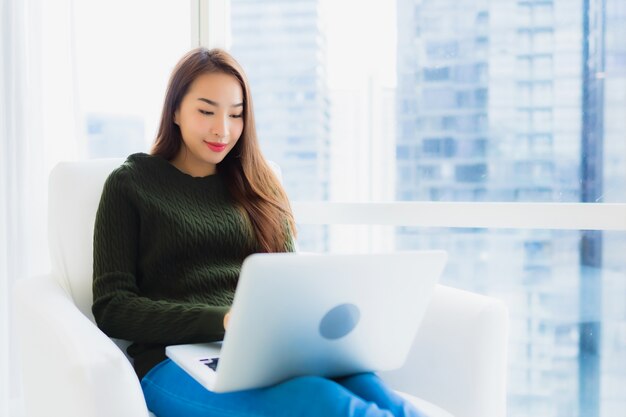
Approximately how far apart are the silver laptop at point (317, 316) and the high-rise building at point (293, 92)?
1272 mm

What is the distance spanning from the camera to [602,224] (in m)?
1.85

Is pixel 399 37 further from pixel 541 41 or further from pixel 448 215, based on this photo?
pixel 448 215

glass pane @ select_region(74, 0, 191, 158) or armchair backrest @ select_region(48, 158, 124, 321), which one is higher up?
glass pane @ select_region(74, 0, 191, 158)

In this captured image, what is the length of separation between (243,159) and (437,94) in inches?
29.5

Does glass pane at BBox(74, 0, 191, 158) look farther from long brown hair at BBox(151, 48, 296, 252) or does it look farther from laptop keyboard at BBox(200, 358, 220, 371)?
laptop keyboard at BBox(200, 358, 220, 371)

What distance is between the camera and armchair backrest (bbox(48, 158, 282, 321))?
5.16ft

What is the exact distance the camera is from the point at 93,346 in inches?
46.7

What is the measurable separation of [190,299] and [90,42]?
1260 mm

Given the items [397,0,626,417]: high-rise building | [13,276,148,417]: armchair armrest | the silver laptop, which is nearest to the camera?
the silver laptop

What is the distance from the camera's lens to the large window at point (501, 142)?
2002mm

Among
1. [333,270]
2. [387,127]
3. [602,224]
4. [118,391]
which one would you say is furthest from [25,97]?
[602,224]

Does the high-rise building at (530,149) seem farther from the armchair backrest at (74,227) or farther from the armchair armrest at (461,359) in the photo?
the armchair backrest at (74,227)

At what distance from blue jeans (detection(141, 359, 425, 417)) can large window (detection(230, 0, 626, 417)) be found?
1077 millimetres

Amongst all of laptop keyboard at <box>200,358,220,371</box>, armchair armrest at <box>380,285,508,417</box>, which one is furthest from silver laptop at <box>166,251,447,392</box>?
armchair armrest at <box>380,285,508,417</box>
